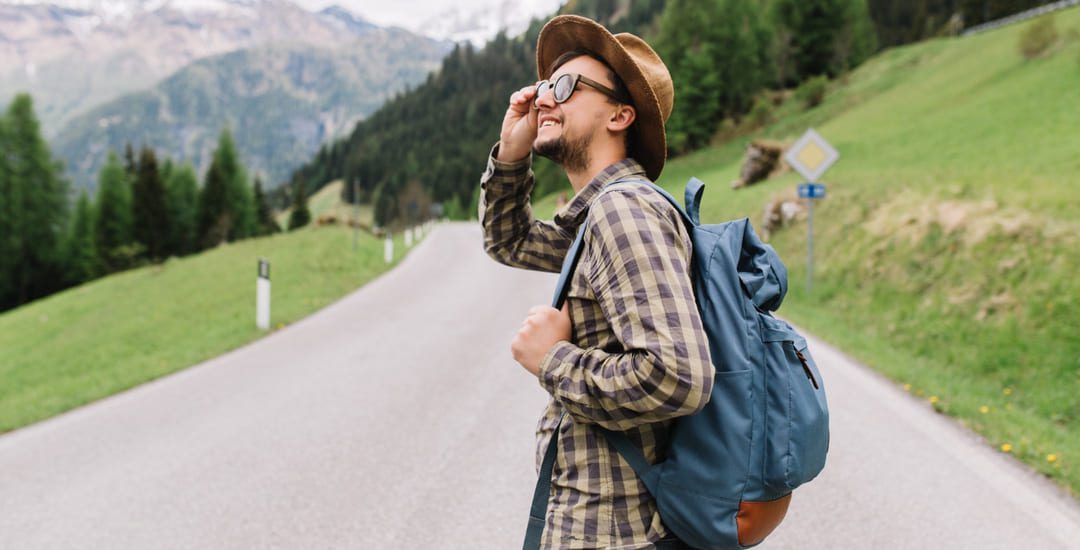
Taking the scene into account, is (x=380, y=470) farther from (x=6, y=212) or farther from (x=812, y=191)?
(x=6, y=212)

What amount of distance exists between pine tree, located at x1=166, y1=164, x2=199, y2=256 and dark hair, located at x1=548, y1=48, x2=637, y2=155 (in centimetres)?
6715

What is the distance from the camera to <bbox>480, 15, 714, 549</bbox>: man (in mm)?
1377

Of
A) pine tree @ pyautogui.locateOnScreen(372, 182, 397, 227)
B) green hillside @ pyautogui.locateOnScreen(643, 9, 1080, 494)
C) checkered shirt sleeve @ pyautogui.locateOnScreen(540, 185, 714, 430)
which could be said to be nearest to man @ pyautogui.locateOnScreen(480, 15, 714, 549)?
checkered shirt sleeve @ pyautogui.locateOnScreen(540, 185, 714, 430)

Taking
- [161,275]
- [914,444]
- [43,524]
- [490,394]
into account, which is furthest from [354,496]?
[161,275]

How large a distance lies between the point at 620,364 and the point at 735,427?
0.28m

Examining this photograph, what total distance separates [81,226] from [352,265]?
187 feet

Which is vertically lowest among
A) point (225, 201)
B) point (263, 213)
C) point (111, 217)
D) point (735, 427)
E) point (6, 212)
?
point (263, 213)

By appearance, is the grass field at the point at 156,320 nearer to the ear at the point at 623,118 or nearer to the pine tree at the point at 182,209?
the ear at the point at 623,118

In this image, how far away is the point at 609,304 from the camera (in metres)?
1.43

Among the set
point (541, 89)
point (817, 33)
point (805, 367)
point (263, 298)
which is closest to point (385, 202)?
point (817, 33)

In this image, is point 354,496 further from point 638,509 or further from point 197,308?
point 197,308

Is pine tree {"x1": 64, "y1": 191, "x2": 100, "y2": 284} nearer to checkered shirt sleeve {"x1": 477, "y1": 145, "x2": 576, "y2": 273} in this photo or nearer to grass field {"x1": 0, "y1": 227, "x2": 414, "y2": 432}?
grass field {"x1": 0, "y1": 227, "x2": 414, "y2": 432}

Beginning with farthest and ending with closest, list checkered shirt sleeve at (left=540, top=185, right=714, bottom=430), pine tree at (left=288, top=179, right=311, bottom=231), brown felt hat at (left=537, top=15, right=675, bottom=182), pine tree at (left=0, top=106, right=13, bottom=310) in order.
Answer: pine tree at (left=288, top=179, right=311, bottom=231) < pine tree at (left=0, top=106, right=13, bottom=310) < brown felt hat at (left=537, top=15, right=675, bottom=182) < checkered shirt sleeve at (left=540, top=185, right=714, bottom=430)

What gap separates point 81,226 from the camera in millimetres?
64438
